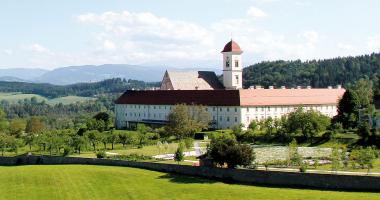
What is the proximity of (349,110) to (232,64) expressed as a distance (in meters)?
28.7

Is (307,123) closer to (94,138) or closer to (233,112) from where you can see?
(233,112)

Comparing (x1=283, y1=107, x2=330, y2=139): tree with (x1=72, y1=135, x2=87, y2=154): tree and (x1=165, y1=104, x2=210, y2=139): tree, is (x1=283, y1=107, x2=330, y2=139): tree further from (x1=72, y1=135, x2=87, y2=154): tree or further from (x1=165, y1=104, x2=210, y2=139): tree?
(x1=72, y1=135, x2=87, y2=154): tree

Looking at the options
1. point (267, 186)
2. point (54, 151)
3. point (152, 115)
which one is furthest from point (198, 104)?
point (267, 186)

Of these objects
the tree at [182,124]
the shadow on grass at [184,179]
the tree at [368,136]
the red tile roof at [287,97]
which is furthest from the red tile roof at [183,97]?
the shadow on grass at [184,179]

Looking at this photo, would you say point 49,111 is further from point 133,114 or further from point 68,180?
point 68,180

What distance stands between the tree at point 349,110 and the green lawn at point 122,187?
2587 cm

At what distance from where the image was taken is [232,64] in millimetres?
88625

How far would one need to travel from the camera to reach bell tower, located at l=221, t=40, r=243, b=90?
88.4 meters

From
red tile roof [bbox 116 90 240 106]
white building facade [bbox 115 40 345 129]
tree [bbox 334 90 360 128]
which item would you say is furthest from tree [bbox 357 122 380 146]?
red tile roof [bbox 116 90 240 106]

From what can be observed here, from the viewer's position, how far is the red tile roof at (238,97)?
243 ft

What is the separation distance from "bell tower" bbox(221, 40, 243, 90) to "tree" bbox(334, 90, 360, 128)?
27.2m

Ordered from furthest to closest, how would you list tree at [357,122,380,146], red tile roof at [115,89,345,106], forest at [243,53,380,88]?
forest at [243,53,380,88] < red tile roof at [115,89,345,106] < tree at [357,122,380,146]

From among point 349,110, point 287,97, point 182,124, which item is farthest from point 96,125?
point 349,110

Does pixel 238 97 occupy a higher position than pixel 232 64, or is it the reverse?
pixel 232 64
